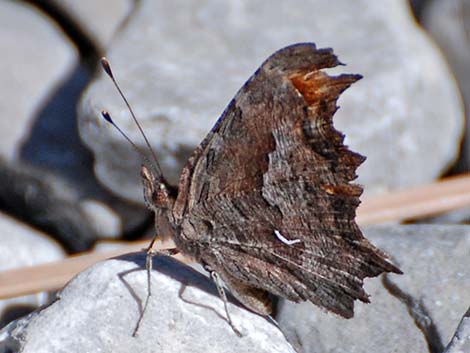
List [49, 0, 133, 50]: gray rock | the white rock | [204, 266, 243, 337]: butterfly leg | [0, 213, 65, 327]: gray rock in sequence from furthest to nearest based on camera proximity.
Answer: [49, 0, 133, 50]: gray rock < the white rock < [0, 213, 65, 327]: gray rock < [204, 266, 243, 337]: butterfly leg

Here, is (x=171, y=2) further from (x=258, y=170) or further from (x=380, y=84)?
(x=258, y=170)

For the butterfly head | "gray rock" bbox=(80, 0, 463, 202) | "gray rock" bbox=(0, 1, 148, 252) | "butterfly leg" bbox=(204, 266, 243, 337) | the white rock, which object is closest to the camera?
"butterfly leg" bbox=(204, 266, 243, 337)

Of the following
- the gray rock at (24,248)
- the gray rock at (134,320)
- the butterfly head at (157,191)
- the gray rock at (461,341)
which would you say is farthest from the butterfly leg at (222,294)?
the gray rock at (24,248)

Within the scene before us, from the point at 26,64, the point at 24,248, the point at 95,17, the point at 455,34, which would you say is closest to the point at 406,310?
the point at 24,248

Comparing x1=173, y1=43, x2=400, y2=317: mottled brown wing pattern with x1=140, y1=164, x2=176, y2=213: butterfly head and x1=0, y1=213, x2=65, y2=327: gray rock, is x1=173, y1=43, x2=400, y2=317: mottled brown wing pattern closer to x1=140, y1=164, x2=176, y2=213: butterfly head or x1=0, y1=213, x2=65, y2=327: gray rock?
x1=140, y1=164, x2=176, y2=213: butterfly head

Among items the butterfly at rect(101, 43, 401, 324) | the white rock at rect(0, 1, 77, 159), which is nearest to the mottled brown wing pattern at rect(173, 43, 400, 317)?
the butterfly at rect(101, 43, 401, 324)

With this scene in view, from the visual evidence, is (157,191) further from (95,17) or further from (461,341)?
(95,17)

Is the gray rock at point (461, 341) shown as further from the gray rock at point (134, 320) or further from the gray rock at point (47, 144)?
the gray rock at point (47, 144)
